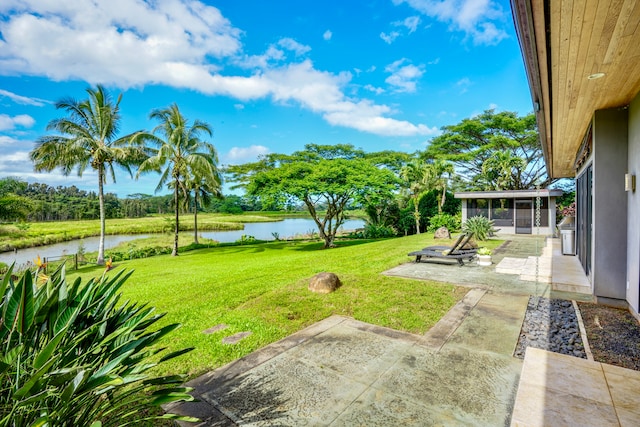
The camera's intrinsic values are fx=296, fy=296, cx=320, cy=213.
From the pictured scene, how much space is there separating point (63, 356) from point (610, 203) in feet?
21.9

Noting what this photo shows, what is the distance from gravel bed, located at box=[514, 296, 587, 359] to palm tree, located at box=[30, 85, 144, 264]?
59.0 ft

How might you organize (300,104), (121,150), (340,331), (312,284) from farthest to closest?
(300,104) → (121,150) → (312,284) → (340,331)

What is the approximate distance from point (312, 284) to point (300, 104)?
32.7m

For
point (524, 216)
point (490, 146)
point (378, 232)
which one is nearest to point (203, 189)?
point (378, 232)

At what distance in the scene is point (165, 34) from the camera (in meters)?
12.3

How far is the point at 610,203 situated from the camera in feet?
15.3

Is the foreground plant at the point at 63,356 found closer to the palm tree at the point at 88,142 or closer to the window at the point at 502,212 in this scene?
the palm tree at the point at 88,142

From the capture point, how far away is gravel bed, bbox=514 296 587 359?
11.2ft

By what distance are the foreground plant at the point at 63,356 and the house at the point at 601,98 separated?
307cm

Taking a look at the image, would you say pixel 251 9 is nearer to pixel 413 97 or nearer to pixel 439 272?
pixel 439 272

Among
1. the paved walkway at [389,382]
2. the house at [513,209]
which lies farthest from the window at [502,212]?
the paved walkway at [389,382]

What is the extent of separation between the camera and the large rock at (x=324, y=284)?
579cm

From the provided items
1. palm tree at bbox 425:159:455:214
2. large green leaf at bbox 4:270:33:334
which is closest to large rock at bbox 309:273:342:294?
large green leaf at bbox 4:270:33:334

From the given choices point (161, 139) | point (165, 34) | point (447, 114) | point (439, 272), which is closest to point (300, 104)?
point (447, 114)
